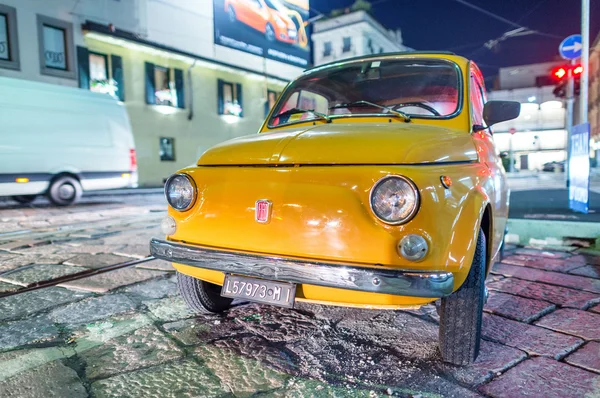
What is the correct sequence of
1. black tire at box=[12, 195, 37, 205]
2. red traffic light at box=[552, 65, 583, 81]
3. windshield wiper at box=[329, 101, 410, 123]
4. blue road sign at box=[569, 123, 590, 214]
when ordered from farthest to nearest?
1. black tire at box=[12, 195, 37, 205]
2. red traffic light at box=[552, 65, 583, 81]
3. blue road sign at box=[569, 123, 590, 214]
4. windshield wiper at box=[329, 101, 410, 123]

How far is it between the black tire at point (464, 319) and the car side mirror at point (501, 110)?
1.18 metres

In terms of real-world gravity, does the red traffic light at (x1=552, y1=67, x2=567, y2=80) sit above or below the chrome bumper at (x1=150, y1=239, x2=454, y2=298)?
above

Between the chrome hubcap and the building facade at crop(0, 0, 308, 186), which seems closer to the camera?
the chrome hubcap

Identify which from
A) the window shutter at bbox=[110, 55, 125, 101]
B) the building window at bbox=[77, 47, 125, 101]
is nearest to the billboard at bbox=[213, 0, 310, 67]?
the window shutter at bbox=[110, 55, 125, 101]

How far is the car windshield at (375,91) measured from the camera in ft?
10.1

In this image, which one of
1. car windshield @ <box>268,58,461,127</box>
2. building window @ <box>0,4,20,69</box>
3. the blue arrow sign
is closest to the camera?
car windshield @ <box>268,58,461,127</box>

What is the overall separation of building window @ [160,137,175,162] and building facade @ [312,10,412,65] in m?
19.6

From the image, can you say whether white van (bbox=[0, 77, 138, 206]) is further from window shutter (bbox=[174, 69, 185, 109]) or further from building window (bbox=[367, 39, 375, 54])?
building window (bbox=[367, 39, 375, 54])

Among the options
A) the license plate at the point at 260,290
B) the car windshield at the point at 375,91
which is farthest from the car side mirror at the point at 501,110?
the license plate at the point at 260,290

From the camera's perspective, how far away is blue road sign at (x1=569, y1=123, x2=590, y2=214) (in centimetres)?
630

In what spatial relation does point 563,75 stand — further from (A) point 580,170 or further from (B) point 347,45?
(B) point 347,45

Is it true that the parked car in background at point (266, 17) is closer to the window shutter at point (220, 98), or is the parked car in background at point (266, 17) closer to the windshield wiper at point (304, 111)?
the window shutter at point (220, 98)

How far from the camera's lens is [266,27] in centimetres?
2402

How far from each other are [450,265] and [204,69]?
20.9 metres
